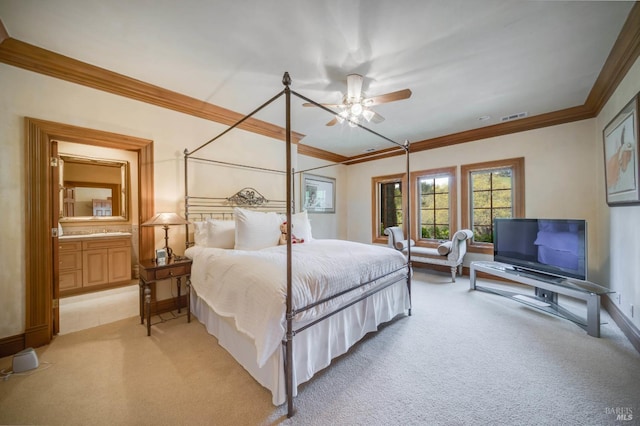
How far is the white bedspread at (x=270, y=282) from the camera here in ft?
4.86

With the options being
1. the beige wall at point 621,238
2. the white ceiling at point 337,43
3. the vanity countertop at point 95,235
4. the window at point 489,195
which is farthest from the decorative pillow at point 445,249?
the vanity countertop at point 95,235

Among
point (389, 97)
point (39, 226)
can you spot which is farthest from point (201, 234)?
point (389, 97)

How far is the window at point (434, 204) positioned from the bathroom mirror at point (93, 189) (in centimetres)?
591

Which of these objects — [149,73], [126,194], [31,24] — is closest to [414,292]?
[149,73]

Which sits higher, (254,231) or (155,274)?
(254,231)

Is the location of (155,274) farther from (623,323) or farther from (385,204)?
(385,204)

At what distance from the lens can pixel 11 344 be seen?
6.79 feet

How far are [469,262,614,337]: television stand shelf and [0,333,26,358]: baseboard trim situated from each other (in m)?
5.37

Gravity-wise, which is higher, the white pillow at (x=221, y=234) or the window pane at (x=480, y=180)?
the window pane at (x=480, y=180)

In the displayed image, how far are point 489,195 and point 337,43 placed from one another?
3947 millimetres

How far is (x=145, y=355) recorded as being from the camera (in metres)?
2.05

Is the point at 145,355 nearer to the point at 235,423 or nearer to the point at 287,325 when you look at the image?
the point at 235,423

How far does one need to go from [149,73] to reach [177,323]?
280cm

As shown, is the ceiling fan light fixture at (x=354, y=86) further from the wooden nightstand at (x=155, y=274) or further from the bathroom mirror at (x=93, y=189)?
the bathroom mirror at (x=93, y=189)
